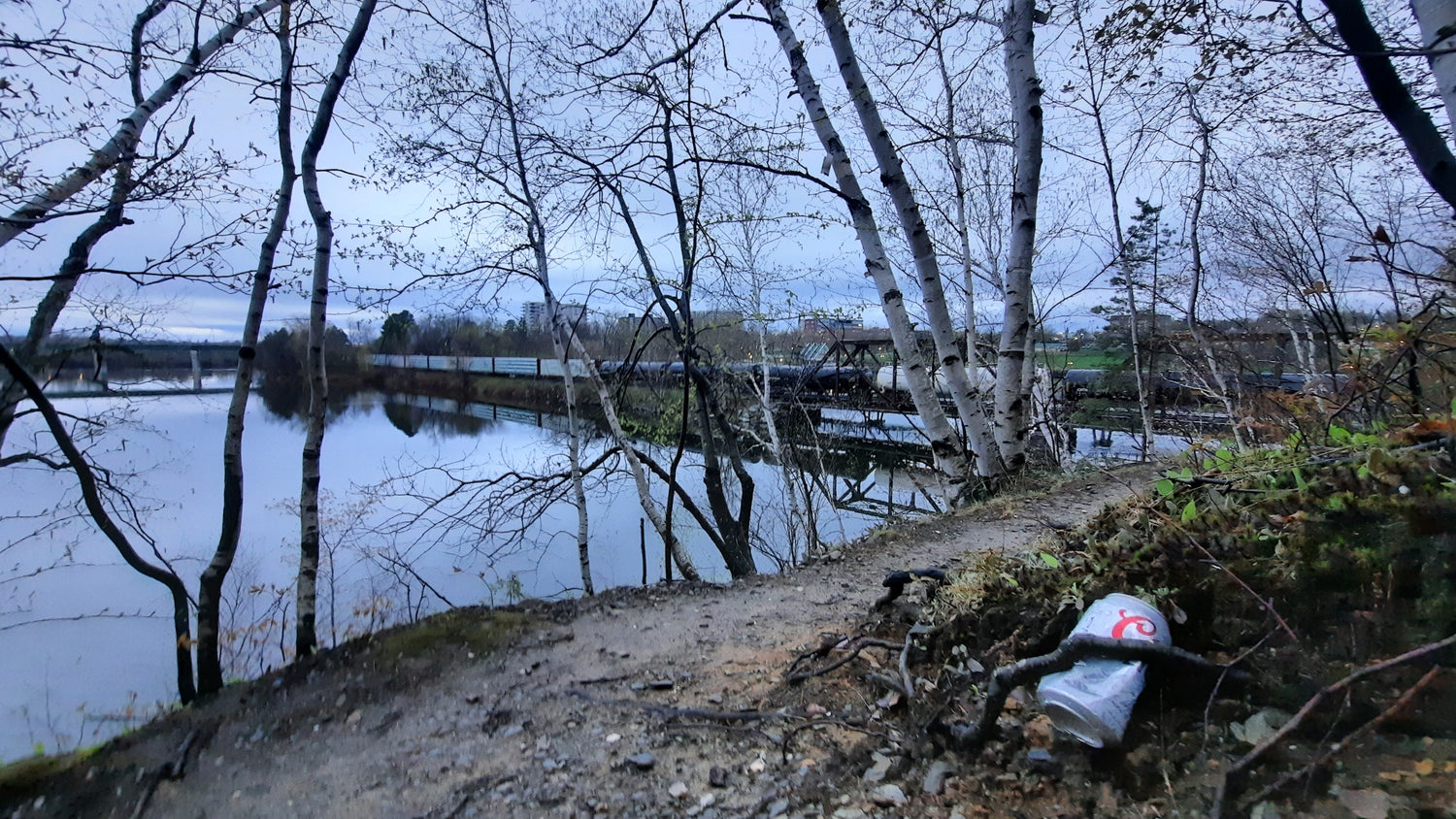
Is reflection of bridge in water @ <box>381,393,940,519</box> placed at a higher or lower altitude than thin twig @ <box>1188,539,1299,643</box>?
lower

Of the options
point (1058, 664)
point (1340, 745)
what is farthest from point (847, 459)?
point (1340, 745)

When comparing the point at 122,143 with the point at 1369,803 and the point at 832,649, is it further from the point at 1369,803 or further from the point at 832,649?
the point at 1369,803

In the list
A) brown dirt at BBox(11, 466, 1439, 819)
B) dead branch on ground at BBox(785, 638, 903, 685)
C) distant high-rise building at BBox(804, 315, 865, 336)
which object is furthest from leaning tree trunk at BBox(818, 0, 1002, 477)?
dead branch on ground at BBox(785, 638, 903, 685)

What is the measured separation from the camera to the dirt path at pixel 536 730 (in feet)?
8.64

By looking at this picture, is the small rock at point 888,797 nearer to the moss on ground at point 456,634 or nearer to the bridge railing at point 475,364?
the moss on ground at point 456,634

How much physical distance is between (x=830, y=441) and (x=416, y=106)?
9448mm

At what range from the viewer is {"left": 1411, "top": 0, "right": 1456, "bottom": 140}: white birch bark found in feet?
8.64

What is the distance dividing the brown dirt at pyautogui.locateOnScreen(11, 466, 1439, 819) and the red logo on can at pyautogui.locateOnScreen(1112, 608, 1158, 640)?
0.96ft

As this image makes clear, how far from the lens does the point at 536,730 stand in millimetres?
3354

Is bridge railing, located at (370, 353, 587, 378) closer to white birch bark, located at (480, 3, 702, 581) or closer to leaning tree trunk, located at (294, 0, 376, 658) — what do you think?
white birch bark, located at (480, 3, 702, 581)

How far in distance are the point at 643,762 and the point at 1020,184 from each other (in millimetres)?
5651

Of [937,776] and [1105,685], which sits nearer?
[1105,685]

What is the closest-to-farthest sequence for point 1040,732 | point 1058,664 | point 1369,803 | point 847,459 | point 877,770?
point 1369,803 < point 1058,664 < point 1040,732 < point 877,770 < point 847,459

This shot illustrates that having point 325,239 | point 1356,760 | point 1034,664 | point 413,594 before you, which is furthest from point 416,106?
Answer: point 1356,760
